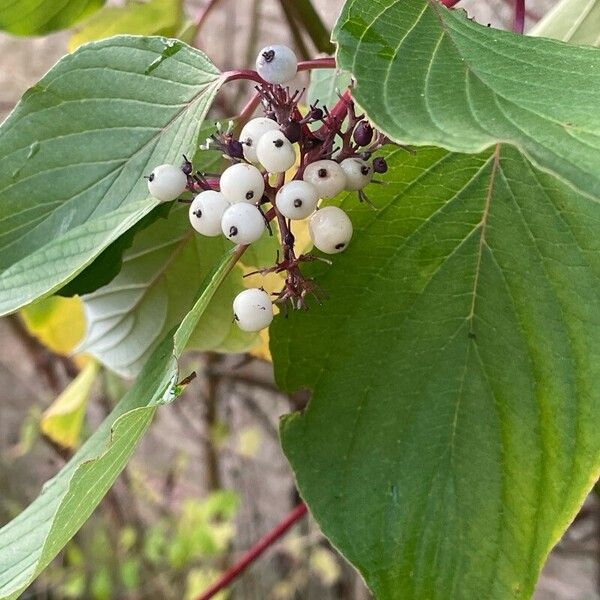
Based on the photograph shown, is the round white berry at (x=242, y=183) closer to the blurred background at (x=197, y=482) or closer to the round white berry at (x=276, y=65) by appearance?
the round white berry at (x=276, y=65)

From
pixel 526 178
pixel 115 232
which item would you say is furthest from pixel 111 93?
pixel 526 178

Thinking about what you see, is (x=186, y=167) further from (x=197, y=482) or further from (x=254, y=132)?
(x=197, y=482)

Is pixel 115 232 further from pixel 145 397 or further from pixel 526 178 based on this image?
pixel 526 178

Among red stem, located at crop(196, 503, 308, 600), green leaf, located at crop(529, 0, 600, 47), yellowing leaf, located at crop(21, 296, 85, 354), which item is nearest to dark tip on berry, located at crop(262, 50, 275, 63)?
green leaf, located at crop(529, 0, 600, 47)

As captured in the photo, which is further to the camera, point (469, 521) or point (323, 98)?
point (323, 98)

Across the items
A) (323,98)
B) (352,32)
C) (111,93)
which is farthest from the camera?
(323,98)

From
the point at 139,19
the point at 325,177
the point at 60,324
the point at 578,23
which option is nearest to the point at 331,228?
the point at 325,177

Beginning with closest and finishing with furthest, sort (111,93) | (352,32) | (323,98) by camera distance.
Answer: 1. (352,32)
2. (111,93)
3. (323,98)
